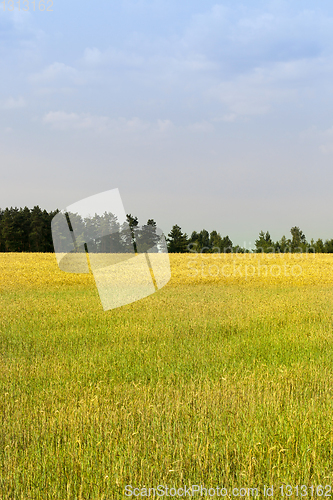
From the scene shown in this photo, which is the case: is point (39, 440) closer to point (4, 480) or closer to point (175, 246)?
point (4, 480)

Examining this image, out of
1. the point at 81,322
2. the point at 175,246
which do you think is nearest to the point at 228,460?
the point at 81,322

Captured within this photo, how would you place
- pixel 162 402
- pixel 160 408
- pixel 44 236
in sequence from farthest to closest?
1. pixel 44 236
2. pixel 162 402
3. pixel 160 408

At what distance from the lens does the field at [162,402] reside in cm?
326

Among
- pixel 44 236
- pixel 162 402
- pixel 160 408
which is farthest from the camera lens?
pixel 44 236

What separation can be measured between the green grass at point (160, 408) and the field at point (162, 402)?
19mm

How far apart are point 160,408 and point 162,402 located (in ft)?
1.07

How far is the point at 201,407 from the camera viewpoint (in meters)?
4.54

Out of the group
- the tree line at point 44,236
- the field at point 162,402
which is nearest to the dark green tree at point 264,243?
the tree line at point 44,236

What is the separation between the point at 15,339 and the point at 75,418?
5.19 m

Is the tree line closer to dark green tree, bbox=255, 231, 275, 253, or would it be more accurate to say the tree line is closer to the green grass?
dark green tree, bbox=255, 231, 275, 253

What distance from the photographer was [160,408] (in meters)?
4.52

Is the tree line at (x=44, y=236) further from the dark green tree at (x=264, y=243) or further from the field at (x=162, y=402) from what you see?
the field at (x=162, y=402)

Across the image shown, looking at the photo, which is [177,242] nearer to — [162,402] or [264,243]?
[264,243]

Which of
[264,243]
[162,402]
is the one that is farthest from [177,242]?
[162,402]
